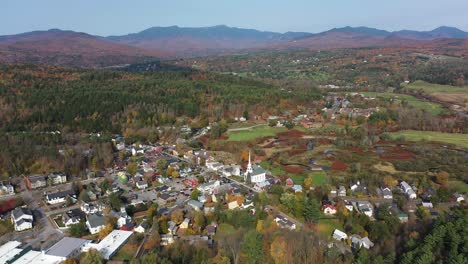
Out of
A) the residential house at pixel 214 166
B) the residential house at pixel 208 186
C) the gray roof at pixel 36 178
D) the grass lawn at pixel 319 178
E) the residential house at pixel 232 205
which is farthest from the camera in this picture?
the residential house at pixel 214 166

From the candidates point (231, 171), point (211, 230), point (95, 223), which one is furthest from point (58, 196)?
point (231, 171)

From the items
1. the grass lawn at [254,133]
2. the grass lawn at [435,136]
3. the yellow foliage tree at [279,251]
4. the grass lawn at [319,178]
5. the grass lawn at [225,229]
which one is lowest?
the grass lawn at [254,133]

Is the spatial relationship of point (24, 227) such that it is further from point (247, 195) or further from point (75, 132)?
point (75, 132)

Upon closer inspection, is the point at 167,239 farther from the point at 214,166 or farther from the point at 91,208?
the point at 214,166

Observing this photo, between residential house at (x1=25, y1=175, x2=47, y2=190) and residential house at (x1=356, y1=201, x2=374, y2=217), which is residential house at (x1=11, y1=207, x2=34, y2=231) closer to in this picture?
residential house at (x1=25, y1=175, x2=47, y2=190)

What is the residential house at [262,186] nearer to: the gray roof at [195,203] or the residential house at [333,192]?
the residential house at [333,192]

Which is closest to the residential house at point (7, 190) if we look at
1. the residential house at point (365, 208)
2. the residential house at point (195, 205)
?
the residential house at point (195, 205)

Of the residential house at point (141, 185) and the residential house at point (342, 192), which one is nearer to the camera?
the residential house at point (342, 192)

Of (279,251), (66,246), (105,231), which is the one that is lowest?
(105,231)
